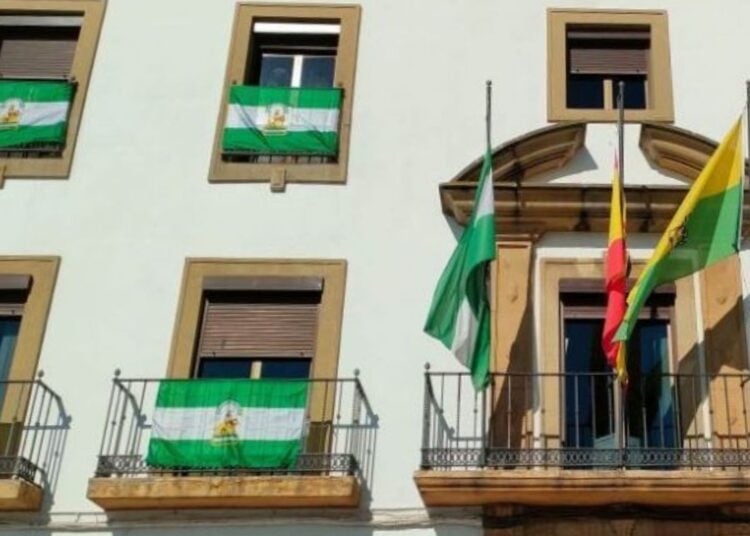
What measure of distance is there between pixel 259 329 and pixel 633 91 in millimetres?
3862

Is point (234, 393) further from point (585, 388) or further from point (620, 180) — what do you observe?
point (620, 180)

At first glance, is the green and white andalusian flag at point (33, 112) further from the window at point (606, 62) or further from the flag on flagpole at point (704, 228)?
the flag on flagpole at point (704, 228)

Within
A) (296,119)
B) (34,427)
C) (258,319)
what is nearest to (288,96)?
(296,119)

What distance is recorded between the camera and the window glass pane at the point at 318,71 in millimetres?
11617

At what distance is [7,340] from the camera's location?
1048 cm

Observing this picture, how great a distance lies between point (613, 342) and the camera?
928 centimetres

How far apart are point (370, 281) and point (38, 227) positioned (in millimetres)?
2775

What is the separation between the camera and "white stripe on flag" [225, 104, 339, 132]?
11.0 metres

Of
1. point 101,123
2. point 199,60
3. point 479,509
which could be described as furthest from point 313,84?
point 479,509

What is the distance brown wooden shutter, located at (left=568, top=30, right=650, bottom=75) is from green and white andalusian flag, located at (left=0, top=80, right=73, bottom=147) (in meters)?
4.37

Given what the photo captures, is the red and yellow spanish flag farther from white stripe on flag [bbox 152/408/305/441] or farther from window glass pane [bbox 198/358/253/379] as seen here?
window glass pane [bbox 198/358/253/379]

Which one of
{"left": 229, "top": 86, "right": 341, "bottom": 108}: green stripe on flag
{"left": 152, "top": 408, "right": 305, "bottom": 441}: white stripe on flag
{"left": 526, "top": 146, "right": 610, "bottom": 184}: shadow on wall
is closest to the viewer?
{"left": 152, "top": 408, "right": 305, "bottom": 441}: white stripe on flag

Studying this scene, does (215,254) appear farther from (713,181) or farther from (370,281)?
(713,181)

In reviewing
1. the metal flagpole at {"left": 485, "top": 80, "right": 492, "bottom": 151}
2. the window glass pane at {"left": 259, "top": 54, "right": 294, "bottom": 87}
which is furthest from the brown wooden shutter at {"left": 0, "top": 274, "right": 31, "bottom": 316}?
the metal flagpole at {"left": 485, "top": 80, "right": 492, "bottom": 151}
